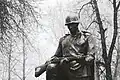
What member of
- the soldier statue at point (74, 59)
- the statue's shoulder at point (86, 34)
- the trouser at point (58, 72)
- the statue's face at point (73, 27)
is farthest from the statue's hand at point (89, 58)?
the statue's face at point (73, 27)

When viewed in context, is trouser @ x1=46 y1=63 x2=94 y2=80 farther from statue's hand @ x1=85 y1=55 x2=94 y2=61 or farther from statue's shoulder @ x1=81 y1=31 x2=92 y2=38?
statue's shoulder @ x1=81 y1=31 x2=92 y2=38

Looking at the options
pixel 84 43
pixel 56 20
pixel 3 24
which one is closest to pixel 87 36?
pixel 84 43

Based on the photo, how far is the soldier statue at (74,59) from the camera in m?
4.71

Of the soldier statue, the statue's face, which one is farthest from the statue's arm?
the statue's face

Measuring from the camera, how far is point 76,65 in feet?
15.4

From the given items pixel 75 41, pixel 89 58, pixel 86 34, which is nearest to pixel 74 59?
pixel 89 58

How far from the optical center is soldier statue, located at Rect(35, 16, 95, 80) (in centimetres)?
471

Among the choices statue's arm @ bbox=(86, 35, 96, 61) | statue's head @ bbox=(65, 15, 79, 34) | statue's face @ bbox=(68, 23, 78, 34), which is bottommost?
statue's arm @ bbox=(86, 35, 96, 61)

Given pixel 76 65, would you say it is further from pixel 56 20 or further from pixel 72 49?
pixel 56 20

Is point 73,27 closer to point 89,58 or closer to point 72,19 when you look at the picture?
point 72,19

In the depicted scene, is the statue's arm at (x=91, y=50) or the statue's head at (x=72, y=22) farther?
the statue's head at (x=72, y=22)

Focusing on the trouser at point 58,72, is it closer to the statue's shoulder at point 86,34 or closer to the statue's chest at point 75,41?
the statue's chest at point 75,41

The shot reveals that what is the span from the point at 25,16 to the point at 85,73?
5608 millimetres

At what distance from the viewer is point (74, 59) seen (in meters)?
4.77
